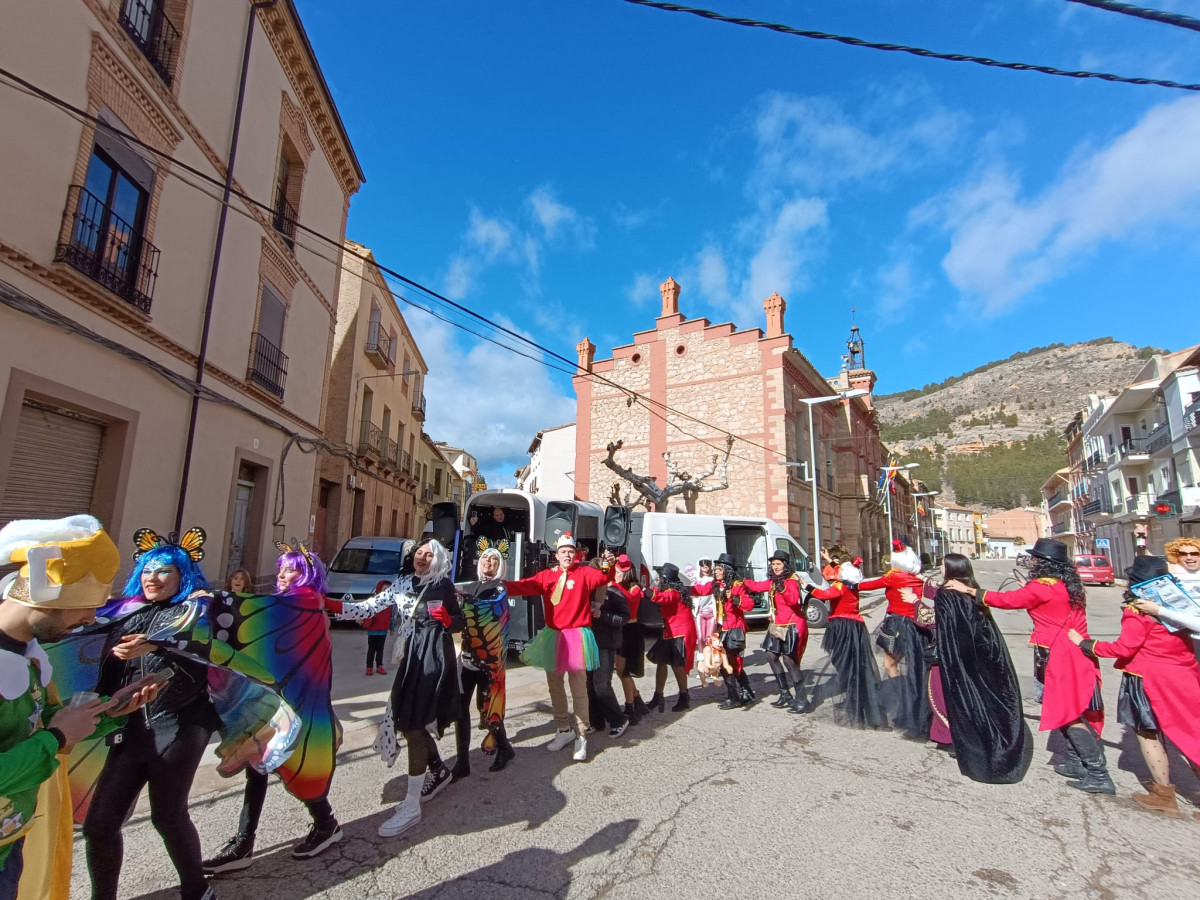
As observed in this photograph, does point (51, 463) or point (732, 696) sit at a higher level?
point (51, 463)

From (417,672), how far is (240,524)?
973 cm

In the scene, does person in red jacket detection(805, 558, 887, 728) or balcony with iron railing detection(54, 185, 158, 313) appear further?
balcony with iron railing detection(54, 185, 158, 313)

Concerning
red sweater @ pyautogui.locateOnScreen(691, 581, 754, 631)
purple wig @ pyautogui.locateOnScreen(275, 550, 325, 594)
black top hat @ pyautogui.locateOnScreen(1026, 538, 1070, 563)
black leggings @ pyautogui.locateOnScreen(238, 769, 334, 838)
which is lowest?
black leggings @ pyautogui.locateOnScreen(238, 769, 334, 838)

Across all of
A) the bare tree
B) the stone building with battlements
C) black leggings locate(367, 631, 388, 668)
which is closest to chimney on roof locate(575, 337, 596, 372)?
the stone building with battlements

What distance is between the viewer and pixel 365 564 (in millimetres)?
12984

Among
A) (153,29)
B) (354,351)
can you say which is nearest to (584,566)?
(153,29)

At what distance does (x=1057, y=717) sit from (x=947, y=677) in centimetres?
69

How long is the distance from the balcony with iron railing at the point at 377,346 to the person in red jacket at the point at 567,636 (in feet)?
52.5

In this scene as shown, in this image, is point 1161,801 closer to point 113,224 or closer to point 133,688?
point 133,688

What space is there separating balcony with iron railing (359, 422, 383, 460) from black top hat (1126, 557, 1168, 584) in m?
18.1

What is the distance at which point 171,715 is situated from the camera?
2590mm

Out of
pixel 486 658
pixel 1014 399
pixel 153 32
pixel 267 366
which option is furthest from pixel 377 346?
pixel 1014 399

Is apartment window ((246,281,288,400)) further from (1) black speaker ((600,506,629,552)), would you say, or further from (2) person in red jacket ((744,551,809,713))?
(2) person in red jacket ((744,551,809,713))

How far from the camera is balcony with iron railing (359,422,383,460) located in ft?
60.6
